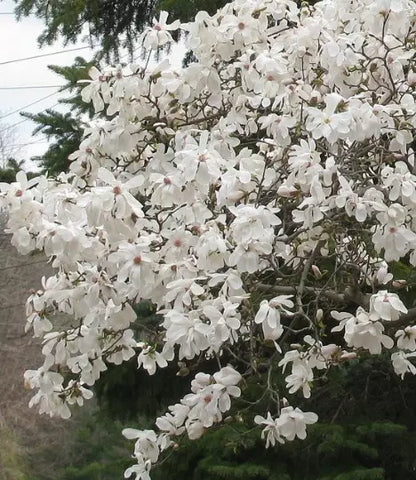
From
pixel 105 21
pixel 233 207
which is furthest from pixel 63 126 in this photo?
pixel 233 207

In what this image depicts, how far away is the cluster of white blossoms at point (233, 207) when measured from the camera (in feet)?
7.63

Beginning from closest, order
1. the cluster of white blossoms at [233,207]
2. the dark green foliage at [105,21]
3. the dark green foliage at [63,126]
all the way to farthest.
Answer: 1. the cluster of white blossoms at [233,207]
2. the dark green foliage at [63,126]
3. the dark green foliage at [105,21]

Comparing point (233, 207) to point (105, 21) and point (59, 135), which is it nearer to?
point (59, 135)

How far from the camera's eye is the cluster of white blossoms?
233 centimetres

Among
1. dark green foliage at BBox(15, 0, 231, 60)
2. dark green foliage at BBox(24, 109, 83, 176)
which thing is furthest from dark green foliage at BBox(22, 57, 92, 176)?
dark green foliage at BBox(15, 0, 231, 60)

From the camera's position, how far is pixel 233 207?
7.61 ft

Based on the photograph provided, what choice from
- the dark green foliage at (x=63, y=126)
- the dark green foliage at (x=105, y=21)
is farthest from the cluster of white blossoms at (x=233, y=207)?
the dark green foliage at (x=105, y=21)

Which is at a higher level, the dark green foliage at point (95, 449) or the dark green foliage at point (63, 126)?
the dark green foliage at point (63, 126)

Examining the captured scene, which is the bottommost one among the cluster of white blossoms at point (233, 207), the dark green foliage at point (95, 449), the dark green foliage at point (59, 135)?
the dark green foliage at point (95, 449)

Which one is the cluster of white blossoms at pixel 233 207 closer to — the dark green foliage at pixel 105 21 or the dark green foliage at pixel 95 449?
the dark green foliage at pixel 95 449

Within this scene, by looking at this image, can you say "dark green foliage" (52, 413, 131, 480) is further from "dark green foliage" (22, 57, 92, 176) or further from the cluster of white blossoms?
the cluster of white blossoms

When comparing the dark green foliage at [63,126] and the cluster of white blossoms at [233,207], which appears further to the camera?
the dark green foliage at [63,126]

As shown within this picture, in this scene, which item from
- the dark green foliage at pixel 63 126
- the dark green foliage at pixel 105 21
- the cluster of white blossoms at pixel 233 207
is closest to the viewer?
the cluster of white blossoms at pixel 233 207

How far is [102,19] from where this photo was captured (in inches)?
267
